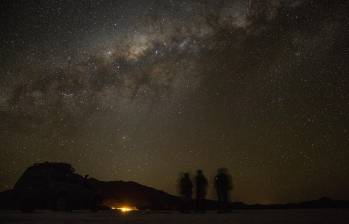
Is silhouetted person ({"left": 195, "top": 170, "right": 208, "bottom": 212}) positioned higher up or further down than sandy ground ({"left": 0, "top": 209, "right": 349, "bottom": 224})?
higher up

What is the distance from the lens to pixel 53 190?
643 inches

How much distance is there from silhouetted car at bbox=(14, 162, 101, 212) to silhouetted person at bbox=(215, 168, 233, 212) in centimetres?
616

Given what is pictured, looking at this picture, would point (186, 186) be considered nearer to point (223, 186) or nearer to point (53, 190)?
point (223, 186)

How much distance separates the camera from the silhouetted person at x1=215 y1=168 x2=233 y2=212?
43.3 ft

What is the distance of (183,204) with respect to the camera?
14.4 metres

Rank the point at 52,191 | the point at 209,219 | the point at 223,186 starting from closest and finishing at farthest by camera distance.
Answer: the point at 209,219
the point at 223,186
the point at 52,191

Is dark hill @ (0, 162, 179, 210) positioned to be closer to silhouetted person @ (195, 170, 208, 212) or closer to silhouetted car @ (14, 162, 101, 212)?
silhouetted car @ (14, 162, 101, 212)

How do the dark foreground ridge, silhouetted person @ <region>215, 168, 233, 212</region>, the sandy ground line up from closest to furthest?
the sandy ground, silhouetted person @ <region>215, 168, 233, 212</region>, the dark foreground ridge

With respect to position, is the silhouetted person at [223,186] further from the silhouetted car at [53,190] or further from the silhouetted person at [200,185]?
the silhouetted car at [53,190]

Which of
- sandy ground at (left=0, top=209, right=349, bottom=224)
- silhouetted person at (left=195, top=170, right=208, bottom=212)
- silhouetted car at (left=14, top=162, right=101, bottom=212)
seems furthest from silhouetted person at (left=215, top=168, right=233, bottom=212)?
silhouetted car at (left=14, top=162, right=101, bottom=212)

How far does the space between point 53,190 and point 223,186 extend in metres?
7.85

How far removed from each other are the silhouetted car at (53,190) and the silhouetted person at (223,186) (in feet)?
20.2

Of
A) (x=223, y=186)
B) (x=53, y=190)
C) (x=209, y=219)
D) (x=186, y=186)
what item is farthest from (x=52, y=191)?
(x=209, y=219)

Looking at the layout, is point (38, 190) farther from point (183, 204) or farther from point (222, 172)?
point (222, 172)
